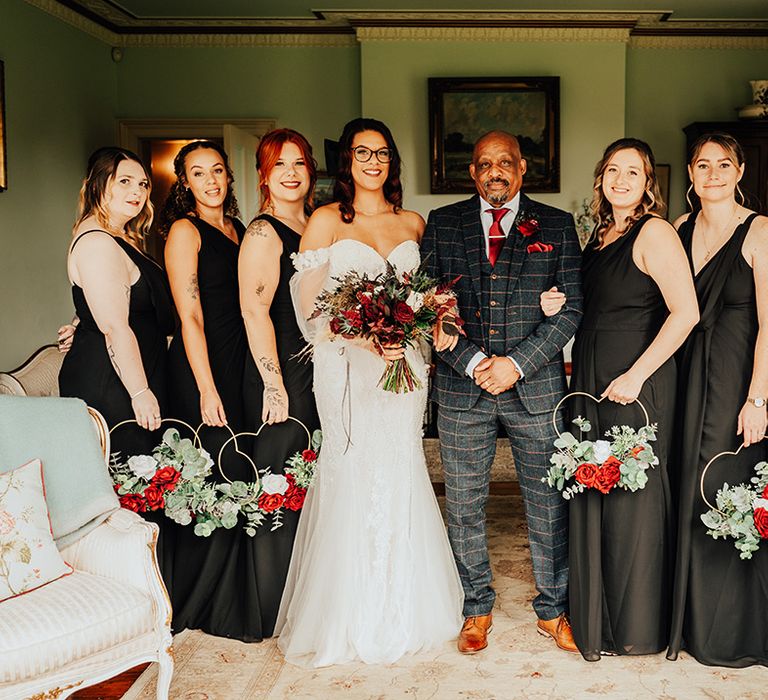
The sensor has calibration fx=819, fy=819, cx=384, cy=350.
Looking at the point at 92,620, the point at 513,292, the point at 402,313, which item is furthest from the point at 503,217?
the point at 92,620

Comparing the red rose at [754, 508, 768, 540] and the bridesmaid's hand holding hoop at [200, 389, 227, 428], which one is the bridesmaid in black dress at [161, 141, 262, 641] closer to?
the bridesmaid's hand holding hoop at [200, 389, 227, 428]

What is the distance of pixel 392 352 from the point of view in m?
2.86

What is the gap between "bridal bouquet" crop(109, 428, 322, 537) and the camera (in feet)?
10.3

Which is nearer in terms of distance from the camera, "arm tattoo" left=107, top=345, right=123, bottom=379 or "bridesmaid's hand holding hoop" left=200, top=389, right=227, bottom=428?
"arm tattoo" left=107, top=345, right=123, bottom=379

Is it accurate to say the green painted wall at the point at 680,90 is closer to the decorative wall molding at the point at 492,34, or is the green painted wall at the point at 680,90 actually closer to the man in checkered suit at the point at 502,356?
the decorative wall molding at the point at 492,34

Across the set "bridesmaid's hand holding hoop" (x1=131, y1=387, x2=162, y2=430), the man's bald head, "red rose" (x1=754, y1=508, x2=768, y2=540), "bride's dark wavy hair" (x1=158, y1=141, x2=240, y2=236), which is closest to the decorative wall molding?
"bride's dark wavy hair" (x1=158, y1=141, x2=240, y2=236)

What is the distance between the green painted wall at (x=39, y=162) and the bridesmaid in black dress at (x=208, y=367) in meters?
2.90

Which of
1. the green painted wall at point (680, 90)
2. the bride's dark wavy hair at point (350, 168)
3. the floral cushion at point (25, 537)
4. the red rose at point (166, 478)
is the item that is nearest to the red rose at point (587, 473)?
the bride's dark wavy hair at point (350, 168)

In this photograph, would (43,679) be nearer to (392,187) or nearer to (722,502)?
(392,187)

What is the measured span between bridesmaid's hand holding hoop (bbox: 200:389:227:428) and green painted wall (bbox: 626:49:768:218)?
19.6 feet

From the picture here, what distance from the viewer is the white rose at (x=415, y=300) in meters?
2.79

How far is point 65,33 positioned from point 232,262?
4.39m

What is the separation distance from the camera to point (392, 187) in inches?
125

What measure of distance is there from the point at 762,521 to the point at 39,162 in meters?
5.52
